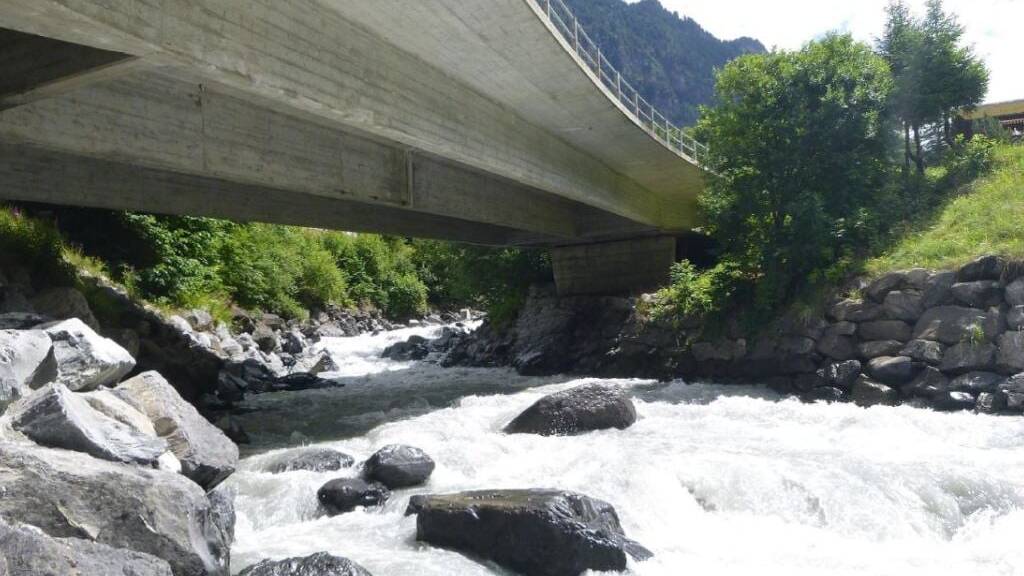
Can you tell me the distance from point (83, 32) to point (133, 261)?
48.4ft

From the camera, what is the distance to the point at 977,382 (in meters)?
13.1

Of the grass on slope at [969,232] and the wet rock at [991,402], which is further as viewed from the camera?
the grass on slope at [969,232]

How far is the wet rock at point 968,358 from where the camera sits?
13.2 m

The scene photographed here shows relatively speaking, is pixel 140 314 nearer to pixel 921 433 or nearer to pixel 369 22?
pixel 369 22

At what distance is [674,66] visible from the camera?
7510 inches

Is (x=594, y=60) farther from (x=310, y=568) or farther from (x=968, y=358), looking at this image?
(x=310, y=568)

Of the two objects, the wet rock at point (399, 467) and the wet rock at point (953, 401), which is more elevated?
the wet rock at point (953, 401)

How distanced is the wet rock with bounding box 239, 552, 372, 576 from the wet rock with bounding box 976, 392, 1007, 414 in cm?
1206

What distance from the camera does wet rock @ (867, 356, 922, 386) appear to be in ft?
46.0

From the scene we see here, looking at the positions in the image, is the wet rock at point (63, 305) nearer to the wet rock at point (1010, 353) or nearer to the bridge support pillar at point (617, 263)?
the bridge support pillar at point (617, 263)

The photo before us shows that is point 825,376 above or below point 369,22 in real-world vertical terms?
below

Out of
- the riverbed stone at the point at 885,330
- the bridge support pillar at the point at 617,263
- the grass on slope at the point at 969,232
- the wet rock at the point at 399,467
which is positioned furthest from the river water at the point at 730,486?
the bridge support pillar at the point at 617,263

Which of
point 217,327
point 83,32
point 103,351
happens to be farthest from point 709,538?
point 217,327

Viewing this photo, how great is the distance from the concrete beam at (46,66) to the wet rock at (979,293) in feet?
49.4
